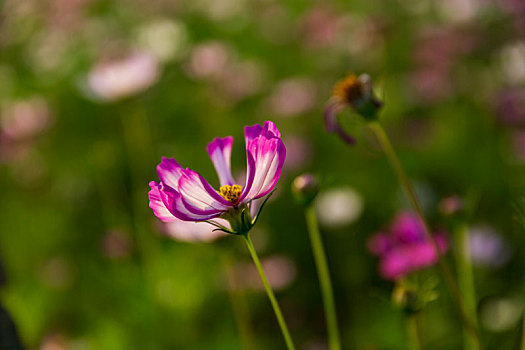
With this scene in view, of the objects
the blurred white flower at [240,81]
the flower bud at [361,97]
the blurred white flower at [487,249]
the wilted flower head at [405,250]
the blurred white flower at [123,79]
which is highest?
the flower bud at [361,97]

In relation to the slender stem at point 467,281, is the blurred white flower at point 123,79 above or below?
above

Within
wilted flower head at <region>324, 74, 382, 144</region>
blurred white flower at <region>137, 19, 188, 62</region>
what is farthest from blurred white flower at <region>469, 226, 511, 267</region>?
blurred white flower at <region>137, 19, 188, 62</region>

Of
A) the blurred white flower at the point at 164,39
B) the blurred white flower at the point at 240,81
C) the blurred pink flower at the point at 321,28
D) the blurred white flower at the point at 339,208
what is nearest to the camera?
the blurred white flower at the point at 339,208

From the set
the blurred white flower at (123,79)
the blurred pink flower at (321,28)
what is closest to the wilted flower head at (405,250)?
the blurred white flower at (123,79)

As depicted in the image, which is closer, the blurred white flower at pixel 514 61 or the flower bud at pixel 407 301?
the flower bud at pixel 407 301

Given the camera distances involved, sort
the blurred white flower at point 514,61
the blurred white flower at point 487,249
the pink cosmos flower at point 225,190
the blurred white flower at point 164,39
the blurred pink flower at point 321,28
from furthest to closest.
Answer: the blurred white flower at point 164,39 → the blurred pink flower at point 321,28 → the blurred white flower at point 514,61 → the blurred white flower at point 487,249 → the pink cosmos flower at point 225,190

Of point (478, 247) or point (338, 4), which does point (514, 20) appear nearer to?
point (478, 247)

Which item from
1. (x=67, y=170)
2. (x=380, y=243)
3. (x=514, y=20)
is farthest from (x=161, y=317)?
(x=514, y=20)

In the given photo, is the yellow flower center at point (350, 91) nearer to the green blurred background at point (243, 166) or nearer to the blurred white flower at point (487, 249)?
the green blurred background at point (243, 166)
